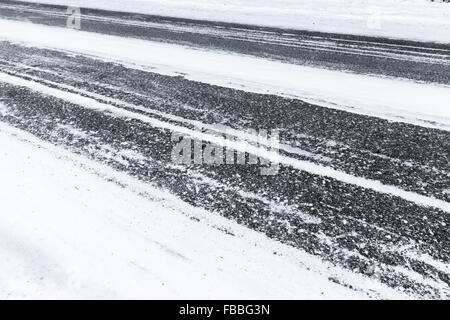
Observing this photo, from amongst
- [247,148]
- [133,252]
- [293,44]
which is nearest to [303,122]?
[247,148]

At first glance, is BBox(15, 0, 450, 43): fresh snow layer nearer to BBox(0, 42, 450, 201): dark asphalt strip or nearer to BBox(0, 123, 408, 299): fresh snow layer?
BBox(0, 42, 450, 201): dark asphalt strip

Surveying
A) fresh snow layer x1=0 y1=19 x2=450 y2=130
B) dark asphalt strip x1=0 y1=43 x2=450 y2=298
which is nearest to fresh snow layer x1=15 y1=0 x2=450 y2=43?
fresh snow layer x1=0 y1=19 x2=450 y2=130

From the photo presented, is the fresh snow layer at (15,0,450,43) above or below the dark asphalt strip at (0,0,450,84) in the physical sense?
above

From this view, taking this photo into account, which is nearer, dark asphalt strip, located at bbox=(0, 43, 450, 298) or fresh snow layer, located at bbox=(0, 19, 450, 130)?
dark asphalt strip, located at bbox=(0, 43, 450, 298)

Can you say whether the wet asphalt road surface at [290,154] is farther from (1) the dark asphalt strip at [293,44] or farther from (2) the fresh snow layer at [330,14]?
(2) the fresh snow layer at [330,14]

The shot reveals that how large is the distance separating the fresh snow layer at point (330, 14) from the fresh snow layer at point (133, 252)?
290 inches

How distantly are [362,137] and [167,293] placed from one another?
253cm

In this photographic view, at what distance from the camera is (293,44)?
785 centimetres

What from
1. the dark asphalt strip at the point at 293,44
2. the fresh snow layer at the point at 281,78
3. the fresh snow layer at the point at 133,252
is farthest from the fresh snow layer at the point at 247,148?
the dark asphalt strip at the point at 293,44

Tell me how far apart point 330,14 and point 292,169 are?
8.44 m

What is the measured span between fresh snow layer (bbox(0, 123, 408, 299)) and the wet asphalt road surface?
16cm

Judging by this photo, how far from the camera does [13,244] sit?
257cm

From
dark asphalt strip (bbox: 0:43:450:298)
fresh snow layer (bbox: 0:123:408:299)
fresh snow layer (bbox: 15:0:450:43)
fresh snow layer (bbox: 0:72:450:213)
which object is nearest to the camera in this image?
fresh snow layer (bbox: 0:123:408:299)

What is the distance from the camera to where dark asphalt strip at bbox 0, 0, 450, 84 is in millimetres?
6305
